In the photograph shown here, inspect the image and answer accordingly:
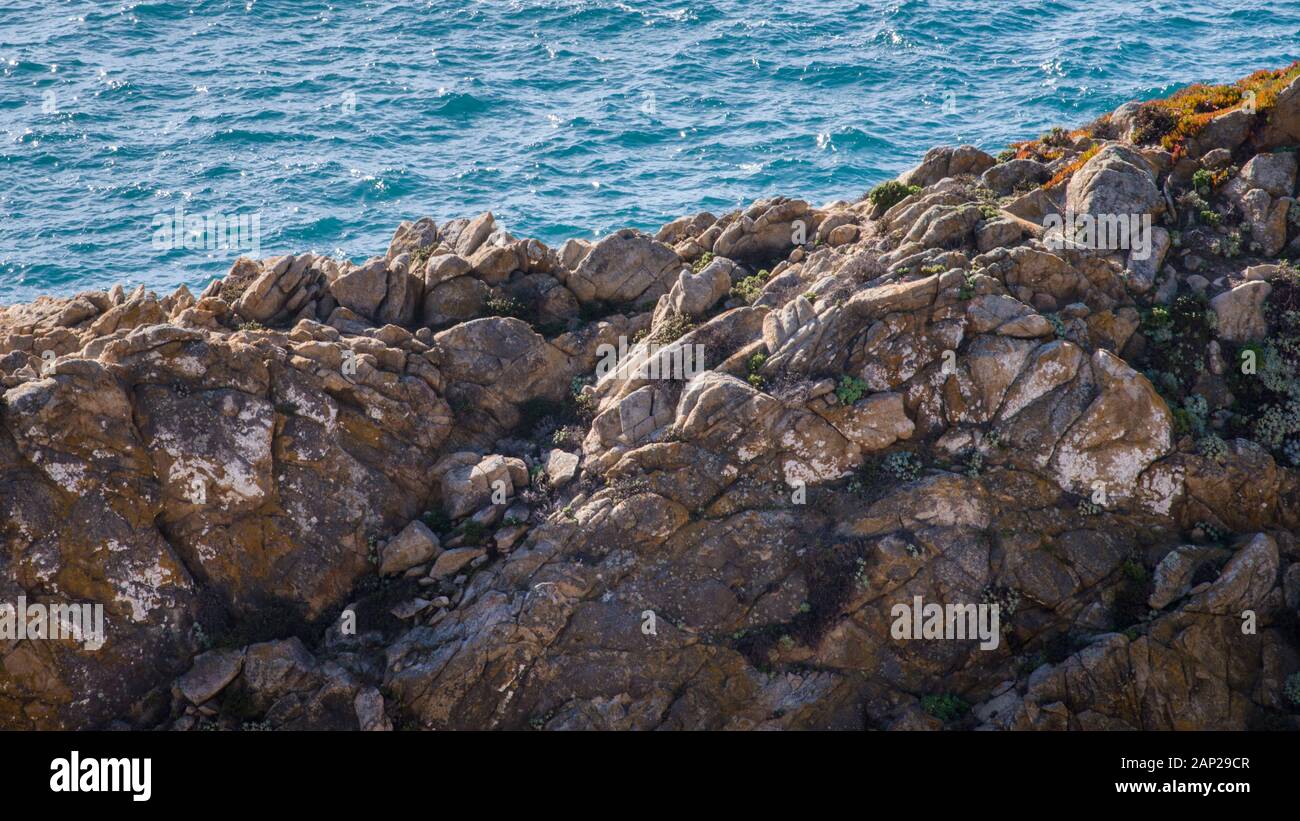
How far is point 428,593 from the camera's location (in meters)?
30.5

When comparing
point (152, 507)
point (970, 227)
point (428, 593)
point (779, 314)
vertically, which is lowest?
point (428, 593)

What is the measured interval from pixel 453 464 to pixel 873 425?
40.7 feet

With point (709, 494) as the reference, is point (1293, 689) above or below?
below

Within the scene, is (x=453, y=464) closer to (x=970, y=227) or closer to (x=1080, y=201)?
(x=970, y=227)

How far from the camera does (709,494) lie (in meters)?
30.9

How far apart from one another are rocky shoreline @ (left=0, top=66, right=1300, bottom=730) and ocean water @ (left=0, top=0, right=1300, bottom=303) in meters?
34.0

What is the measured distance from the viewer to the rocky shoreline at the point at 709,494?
28.5 m

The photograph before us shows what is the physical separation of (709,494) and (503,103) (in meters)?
57.8

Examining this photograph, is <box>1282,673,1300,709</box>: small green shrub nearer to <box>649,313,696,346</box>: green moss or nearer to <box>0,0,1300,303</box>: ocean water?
<box>649,313,696,346</box>: green moss

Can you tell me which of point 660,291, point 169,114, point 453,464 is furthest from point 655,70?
point 453,464

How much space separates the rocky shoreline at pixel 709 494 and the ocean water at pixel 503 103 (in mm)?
34007
